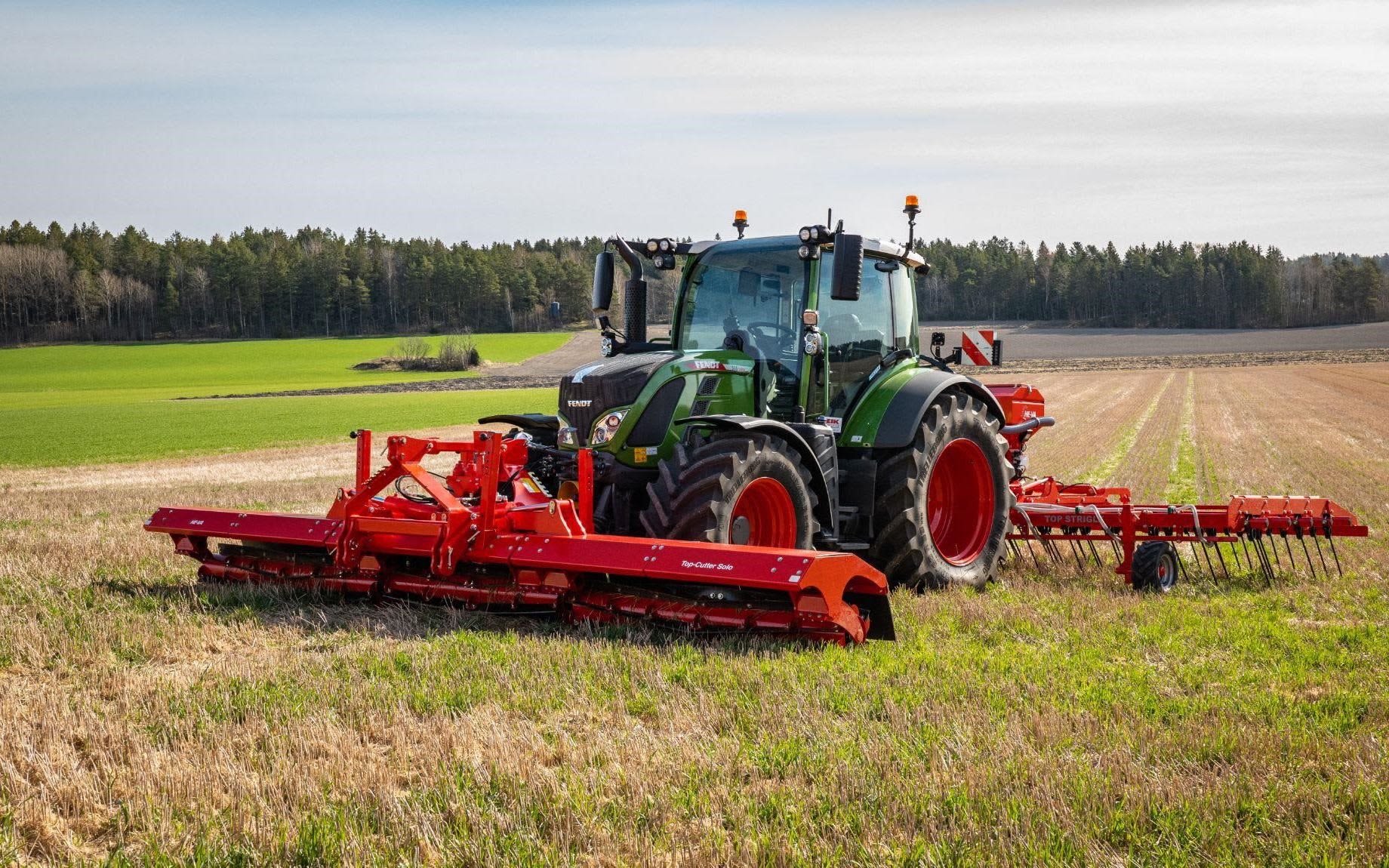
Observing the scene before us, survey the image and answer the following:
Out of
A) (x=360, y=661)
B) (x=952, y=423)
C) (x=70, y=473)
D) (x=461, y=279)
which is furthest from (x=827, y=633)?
(x=461, y=279)

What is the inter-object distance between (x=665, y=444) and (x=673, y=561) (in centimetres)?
121

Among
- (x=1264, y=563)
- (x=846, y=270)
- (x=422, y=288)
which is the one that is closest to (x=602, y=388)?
(x=846, y=270)

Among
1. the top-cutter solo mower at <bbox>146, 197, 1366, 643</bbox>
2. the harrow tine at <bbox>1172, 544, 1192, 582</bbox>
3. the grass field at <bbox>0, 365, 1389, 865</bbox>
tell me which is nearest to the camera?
the grass field at <bbox>0, 365, 1389, 865</bbox>

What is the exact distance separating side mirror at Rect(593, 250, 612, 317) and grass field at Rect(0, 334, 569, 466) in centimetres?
1964

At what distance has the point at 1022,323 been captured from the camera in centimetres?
9688

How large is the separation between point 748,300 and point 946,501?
2312mm

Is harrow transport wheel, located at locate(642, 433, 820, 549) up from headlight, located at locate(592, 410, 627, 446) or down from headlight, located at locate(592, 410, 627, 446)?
down

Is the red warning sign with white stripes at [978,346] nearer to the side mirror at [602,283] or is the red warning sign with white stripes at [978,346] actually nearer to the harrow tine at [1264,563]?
the harrow tine at [1264,563]

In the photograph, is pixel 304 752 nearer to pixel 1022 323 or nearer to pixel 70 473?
pixel 70 473

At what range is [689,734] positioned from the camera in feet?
14.4

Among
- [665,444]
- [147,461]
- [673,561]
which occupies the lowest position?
[147,461]

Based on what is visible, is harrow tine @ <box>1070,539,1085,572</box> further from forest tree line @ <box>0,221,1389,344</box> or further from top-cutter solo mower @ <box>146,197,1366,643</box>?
forest tree line @ <box>0,221,1389,344</box>

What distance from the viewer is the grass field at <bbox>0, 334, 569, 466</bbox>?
2864 cm

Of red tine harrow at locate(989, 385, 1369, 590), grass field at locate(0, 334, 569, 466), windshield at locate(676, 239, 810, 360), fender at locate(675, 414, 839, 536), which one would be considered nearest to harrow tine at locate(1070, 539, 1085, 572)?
red tine harrow at locate(989, 385, 1369, 590)
